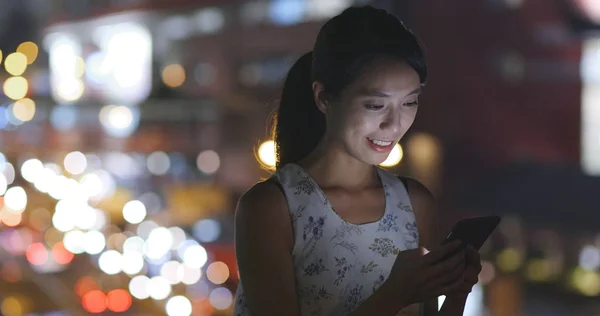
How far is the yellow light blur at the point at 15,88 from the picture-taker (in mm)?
23625

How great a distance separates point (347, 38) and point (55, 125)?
84.2 ft

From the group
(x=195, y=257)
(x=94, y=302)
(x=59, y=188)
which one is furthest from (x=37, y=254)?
(x=59, y=188)

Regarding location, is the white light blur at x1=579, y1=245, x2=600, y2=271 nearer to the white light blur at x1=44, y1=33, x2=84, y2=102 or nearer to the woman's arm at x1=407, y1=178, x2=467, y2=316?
the woman's arm at x1=407, y1=178, x2=467, y2=316

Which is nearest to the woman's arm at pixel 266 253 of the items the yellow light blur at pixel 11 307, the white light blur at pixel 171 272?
the yellow light blur at pixel 11 307

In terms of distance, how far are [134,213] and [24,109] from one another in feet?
20.7

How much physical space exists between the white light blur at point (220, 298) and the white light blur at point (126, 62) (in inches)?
504

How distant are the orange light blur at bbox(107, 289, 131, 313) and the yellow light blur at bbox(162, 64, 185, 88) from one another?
12.8m

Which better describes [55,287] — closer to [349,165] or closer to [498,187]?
A: [498,187]

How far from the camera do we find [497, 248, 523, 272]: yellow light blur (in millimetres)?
15266

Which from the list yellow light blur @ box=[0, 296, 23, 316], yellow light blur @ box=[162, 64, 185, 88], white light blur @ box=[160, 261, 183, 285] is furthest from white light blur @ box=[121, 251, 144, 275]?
yellow light blur @ box=[162, 64, 185, 88]

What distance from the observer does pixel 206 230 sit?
62.1 feet

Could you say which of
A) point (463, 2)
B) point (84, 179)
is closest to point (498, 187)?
point (463, 2)

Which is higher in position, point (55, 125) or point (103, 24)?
point (103, 24)

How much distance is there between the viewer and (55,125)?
26.0 metres
